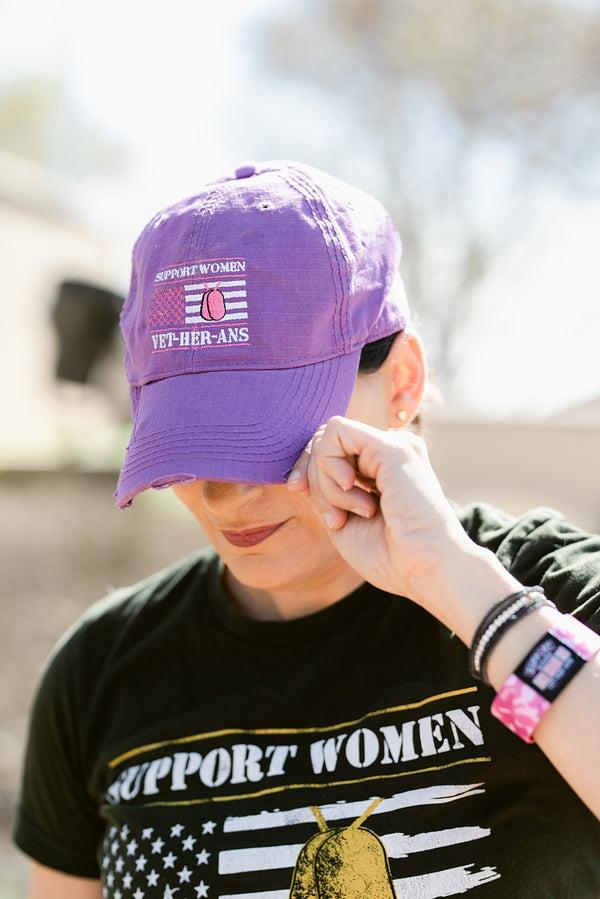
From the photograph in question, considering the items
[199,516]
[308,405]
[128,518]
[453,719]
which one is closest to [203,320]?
[308,405]

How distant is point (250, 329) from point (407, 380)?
0.33 meters

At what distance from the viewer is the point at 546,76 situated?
11125 mm

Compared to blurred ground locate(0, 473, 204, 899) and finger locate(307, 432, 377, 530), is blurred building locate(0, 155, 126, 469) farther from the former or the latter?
finger locate(307, 432, 377, 530)

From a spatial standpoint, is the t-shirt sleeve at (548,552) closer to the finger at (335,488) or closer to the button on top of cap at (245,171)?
the finger at (335,488)

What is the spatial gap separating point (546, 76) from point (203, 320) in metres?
11.0

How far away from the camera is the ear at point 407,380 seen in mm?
1625

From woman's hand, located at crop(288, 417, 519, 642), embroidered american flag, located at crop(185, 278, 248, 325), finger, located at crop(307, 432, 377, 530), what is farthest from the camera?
embroidered american flag, located at crop(185, 278, 248, 325)

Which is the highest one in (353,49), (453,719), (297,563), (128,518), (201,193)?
(353,49)

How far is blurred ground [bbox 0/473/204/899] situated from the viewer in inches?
172

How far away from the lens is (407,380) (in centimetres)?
165

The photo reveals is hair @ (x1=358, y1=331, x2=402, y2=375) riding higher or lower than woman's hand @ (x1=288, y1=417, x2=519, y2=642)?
higher

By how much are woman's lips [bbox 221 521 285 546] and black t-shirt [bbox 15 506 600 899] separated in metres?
0.20

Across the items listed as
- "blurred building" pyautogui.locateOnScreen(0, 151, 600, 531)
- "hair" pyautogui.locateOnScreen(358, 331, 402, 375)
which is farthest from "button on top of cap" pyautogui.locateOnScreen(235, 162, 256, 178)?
"blurred building" pyautogui.locateOnScreen(0, 151, 600, 531)

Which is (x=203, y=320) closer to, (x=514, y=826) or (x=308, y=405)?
(x=308, y=405)
